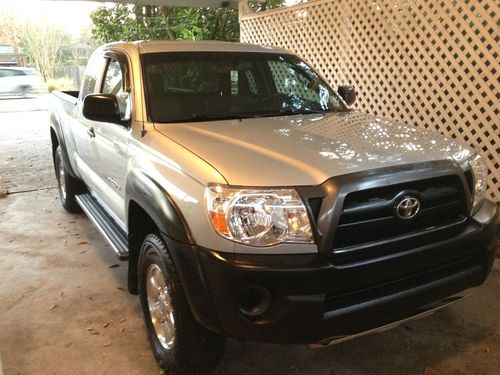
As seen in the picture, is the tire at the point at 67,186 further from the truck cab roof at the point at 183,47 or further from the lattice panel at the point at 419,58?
the lattice panel at the point at 419,58

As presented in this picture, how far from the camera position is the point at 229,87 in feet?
10.6

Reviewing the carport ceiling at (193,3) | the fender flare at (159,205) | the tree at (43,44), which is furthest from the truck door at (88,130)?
the tree at (43,44)

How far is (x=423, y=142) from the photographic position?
251 centimetres

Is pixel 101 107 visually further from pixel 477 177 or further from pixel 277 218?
pixel 477 177

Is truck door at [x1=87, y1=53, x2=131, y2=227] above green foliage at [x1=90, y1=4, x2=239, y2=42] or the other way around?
the other way around

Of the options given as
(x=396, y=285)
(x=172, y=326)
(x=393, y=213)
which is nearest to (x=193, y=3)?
(x=172, y=326)

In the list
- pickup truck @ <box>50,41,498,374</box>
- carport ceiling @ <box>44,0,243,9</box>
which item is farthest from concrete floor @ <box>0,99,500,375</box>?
carport ceiling @ <box>44,0,243,9</box>

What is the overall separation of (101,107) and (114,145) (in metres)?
0.39

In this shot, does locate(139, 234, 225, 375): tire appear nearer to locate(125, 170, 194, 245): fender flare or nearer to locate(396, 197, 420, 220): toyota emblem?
locate(125, 170, 194, 245): fender flare

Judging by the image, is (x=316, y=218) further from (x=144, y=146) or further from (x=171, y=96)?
(x=171, y=96)

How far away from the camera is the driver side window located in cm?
305

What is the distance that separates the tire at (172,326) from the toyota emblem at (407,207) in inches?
42.1

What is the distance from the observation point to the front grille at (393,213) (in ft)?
6.58

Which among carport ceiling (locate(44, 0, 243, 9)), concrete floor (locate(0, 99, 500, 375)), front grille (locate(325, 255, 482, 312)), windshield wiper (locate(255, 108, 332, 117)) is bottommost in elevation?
concrete floor (locate(0, 99, 500, 375))
